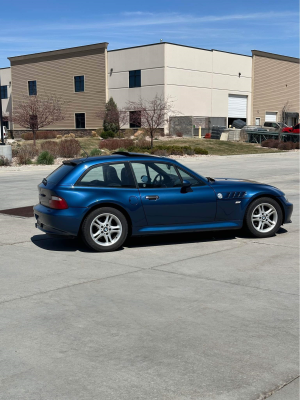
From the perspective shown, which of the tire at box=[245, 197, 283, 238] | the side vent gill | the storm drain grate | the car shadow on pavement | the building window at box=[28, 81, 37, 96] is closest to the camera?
the car shadow on pavement

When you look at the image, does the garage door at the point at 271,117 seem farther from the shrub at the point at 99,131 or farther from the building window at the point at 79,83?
the building window at the point at 79,83

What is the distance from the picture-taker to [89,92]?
203ft

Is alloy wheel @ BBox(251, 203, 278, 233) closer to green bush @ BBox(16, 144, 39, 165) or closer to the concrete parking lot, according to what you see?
the concrete parking lot

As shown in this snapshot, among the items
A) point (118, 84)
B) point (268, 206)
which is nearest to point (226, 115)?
point (118, 84)

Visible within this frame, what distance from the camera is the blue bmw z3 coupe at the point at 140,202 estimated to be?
8312mm

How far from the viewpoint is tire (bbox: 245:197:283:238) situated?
919 centimetres

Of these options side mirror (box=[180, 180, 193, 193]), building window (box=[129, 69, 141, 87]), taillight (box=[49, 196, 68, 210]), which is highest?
building window (box=[129, 69, 141, 87])

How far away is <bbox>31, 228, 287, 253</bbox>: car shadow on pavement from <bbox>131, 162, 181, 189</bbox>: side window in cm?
103

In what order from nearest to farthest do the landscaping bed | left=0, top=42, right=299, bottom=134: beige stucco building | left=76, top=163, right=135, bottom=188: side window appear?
left=76, top=163, right=135, bottom=188: side window < the landscaping bed < left=0, top=42, right=299, bottom=134: beige stucco building

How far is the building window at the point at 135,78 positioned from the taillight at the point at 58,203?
165 ft

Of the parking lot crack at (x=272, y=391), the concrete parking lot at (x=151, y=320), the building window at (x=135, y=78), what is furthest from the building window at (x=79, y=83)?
the parking lot crack at (x=272, y=391)

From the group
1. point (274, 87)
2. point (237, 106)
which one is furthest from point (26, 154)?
point (274, 87)

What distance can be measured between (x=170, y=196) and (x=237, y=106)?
57.1 m

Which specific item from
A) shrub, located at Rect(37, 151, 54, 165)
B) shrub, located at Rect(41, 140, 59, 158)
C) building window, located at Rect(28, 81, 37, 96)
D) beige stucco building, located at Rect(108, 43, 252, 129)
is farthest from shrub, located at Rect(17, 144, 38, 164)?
building window, located at Rect(28, 81, 37, 96)
